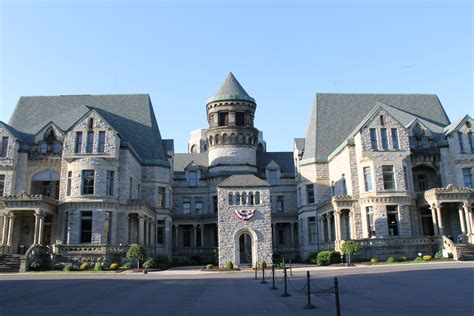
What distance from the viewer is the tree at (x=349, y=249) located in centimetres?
3816

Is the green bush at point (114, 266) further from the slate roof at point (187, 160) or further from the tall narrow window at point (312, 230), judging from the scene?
the slate roof at point (187, 160)

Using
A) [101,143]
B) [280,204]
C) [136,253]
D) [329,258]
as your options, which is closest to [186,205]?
[280,204]

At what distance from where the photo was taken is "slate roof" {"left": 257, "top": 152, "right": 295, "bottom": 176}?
61781mm

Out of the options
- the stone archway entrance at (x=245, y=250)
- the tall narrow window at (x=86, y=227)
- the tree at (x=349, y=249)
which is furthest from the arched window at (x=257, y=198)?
the tall narrow window at (x=86, y=227)

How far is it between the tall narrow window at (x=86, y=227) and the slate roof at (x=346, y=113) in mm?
26620

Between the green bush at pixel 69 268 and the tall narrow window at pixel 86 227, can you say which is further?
the tall narrow window at pixel 86 227

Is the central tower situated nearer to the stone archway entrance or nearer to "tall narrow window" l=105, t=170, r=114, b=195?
the stone archway entrance

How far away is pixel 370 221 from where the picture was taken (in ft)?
142

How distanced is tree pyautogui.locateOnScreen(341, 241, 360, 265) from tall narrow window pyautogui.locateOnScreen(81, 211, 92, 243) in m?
23.6

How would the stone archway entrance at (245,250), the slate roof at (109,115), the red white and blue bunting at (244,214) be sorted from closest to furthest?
the red white and blue bunting at (244,214), the slate roof at (109,115), the stone archway entrance at (245,250)

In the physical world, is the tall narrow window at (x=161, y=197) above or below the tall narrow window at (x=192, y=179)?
below

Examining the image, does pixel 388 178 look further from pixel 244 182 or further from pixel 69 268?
pixel 69 268

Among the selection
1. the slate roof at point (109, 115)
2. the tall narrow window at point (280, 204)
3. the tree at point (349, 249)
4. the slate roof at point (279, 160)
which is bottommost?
the tree at point (349, 249)

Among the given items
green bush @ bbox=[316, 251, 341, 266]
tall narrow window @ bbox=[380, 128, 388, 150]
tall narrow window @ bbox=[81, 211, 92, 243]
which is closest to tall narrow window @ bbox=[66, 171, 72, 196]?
tall narrow window @ bbox=[81, 211, 92, 243]
